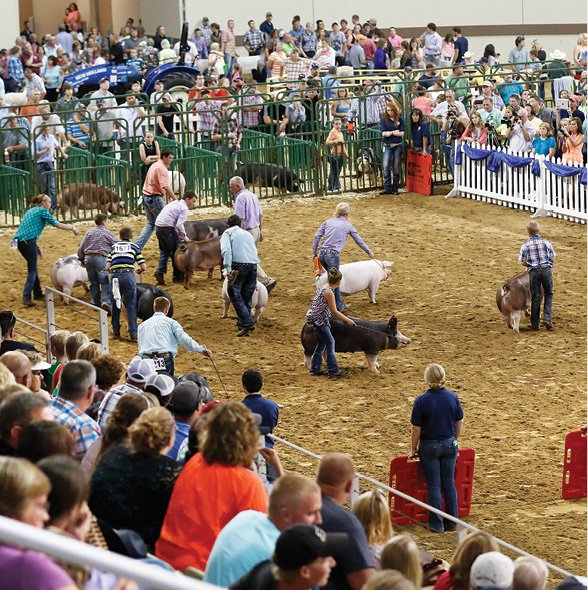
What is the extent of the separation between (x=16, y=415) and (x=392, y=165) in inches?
777

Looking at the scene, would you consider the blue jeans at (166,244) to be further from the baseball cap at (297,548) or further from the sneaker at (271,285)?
the baseball cap at (297,548)

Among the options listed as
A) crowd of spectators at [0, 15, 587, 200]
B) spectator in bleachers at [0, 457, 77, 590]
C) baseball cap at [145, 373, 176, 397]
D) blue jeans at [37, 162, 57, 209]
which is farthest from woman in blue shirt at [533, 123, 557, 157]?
spectator in bleachers at [0, 457, 77, 590]

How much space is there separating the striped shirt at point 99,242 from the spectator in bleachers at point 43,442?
37.5 feet

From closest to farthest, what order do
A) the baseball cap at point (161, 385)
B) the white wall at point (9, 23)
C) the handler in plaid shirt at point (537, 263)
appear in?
the baseball cap at point (161, 385) < the handler in plaid shirt at point (537, 263) < the white wall at point (9, 23)

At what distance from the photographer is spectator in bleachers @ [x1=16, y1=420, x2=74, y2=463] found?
229 inches

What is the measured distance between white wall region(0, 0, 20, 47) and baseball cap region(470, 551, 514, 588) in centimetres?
3194

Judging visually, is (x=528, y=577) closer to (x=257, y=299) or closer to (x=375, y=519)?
(x=375, y=519)

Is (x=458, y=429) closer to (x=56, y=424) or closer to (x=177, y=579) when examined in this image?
(x=56, y=424)

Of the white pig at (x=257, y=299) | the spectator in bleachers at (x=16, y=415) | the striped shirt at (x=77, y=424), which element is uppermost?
the spectator in bleachers at (x=16, y=415)

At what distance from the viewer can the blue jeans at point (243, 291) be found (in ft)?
55.8

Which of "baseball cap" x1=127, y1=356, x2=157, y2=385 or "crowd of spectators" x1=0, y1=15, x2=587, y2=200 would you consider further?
"crowd of spectators" x1=0, y1=15, x2=587, y2=200

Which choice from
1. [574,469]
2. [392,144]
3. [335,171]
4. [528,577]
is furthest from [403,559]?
[335,171]

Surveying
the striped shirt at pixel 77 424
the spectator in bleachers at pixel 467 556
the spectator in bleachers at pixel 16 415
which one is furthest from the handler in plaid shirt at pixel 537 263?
the spectator in bleachers at pixel 16 415

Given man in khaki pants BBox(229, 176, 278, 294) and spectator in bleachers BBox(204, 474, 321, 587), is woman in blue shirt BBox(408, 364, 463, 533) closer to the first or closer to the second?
spectator in bleachers BBox(204, 474, 321, 587)
